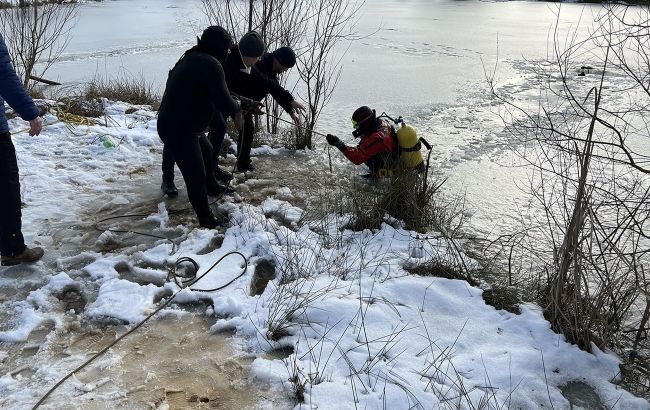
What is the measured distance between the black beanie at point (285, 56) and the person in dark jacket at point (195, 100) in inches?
48.0

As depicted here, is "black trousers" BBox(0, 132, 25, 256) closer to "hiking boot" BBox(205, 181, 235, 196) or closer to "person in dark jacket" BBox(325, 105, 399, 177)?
"hiking boot" BBox(205, 181, 235, 196)

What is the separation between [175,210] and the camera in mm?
4438

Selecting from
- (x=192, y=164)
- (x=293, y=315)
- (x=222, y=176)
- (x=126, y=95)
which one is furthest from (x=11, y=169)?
(x=126, y=95)

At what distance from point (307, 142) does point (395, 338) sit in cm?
396

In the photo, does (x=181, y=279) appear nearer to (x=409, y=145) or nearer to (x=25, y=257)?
(x=25, y=257)

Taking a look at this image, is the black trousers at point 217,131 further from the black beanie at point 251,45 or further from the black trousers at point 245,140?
the black beanie at point 251,45

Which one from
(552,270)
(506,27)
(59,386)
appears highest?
(506,27)

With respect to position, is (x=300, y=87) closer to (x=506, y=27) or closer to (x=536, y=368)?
(x=536, y=368)

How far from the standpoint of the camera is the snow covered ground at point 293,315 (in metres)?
2.53

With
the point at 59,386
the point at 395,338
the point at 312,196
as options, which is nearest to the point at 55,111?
the point at 312,196

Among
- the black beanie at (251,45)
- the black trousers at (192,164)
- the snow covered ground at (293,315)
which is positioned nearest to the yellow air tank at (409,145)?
the snow covered ground at (293,315)

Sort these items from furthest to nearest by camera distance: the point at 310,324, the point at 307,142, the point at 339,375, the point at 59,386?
the point at 307,142 → the point at 310,324 → the point at 339,375 → the point at 59,386

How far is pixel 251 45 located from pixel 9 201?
2.28 metres

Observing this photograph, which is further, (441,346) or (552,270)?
(552,270)
